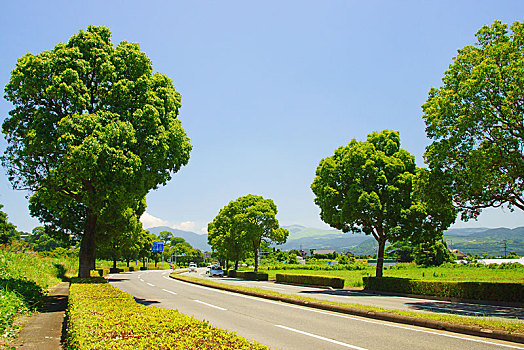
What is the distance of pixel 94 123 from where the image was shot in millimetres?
14102

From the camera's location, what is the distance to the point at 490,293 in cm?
1786

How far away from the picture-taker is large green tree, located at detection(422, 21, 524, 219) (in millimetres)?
15273

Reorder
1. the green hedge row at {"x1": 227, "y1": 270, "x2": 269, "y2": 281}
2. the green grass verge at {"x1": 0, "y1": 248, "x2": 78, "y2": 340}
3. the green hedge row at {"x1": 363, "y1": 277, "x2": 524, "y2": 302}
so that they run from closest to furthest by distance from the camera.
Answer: the green grass verge at {"x1": 0, "y1": 248, "x2": 78, "y2": 340}, the green hedge row at {"x1": 363, "y1": 277, "x2": 524, "y2": 302}, the green hedge row at {"x1": 227, "y1": 270, "x2": 269, "y2": 281}

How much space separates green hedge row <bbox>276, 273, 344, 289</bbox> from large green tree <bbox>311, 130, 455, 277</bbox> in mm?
3284

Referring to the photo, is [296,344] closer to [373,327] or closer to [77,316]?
[373,327]

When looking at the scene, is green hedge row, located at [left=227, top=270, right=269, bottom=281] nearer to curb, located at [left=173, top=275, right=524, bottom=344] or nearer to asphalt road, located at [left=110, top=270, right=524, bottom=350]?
curb, located at [left=173, top=275, right=524, bottom=344]

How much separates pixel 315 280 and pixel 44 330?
24.2 m

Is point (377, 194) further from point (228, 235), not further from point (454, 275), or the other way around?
point (228, 235)

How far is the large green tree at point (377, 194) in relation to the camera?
25.0m

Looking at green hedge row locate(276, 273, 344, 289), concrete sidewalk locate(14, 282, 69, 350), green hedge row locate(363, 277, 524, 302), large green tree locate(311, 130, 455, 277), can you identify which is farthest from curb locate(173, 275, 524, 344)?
green hedge row locate(276, 273, 344, 289)

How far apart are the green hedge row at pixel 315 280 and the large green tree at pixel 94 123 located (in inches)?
691

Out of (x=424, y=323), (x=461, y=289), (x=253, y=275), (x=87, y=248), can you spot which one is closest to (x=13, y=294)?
(x=87, y=248)

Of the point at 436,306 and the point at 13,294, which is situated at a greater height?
the point at 13,294

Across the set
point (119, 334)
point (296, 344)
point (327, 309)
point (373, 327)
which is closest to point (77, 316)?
point (119, 334)
